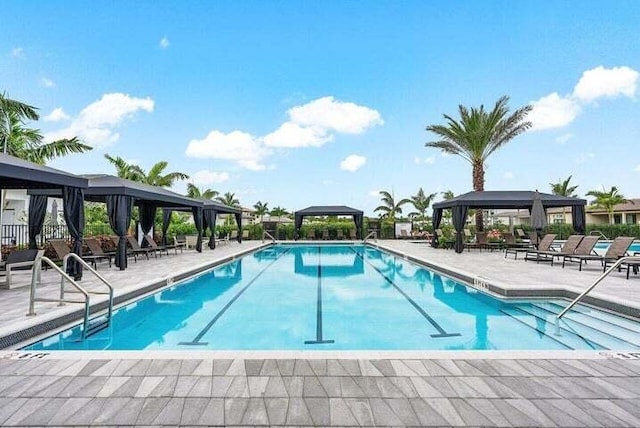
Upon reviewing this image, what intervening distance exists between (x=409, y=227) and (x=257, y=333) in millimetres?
23124

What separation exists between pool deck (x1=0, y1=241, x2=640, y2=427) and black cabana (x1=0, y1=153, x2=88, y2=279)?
3.90 meters

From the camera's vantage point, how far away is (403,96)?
20.5m

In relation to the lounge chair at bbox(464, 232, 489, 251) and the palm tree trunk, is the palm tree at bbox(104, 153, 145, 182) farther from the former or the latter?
the palm tree trunk

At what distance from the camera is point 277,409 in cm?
248

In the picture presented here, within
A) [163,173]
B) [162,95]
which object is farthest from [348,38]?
[163,173]

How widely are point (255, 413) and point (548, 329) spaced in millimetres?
4476

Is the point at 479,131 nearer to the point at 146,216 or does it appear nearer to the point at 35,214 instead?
the point at 146,216

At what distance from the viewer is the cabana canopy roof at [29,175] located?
6012mm

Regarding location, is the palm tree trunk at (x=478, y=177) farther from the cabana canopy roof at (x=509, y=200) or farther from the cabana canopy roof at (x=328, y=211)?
the cabana canopy roof at (x=328, y=211)

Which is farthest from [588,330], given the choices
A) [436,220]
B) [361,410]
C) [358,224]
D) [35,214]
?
[358,224]

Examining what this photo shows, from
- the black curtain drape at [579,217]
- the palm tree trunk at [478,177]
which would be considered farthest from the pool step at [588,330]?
the palm tree trunk at [478,177]

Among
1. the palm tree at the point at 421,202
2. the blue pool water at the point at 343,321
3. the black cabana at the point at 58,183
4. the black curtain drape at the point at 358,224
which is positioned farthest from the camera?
the palm tree at the point at 421,202

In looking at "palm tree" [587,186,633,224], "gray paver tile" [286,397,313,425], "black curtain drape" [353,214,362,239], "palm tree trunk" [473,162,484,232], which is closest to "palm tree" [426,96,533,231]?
"palm tree trunk" [473,162,484,232]

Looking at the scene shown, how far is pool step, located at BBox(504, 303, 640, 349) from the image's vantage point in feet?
14.4
